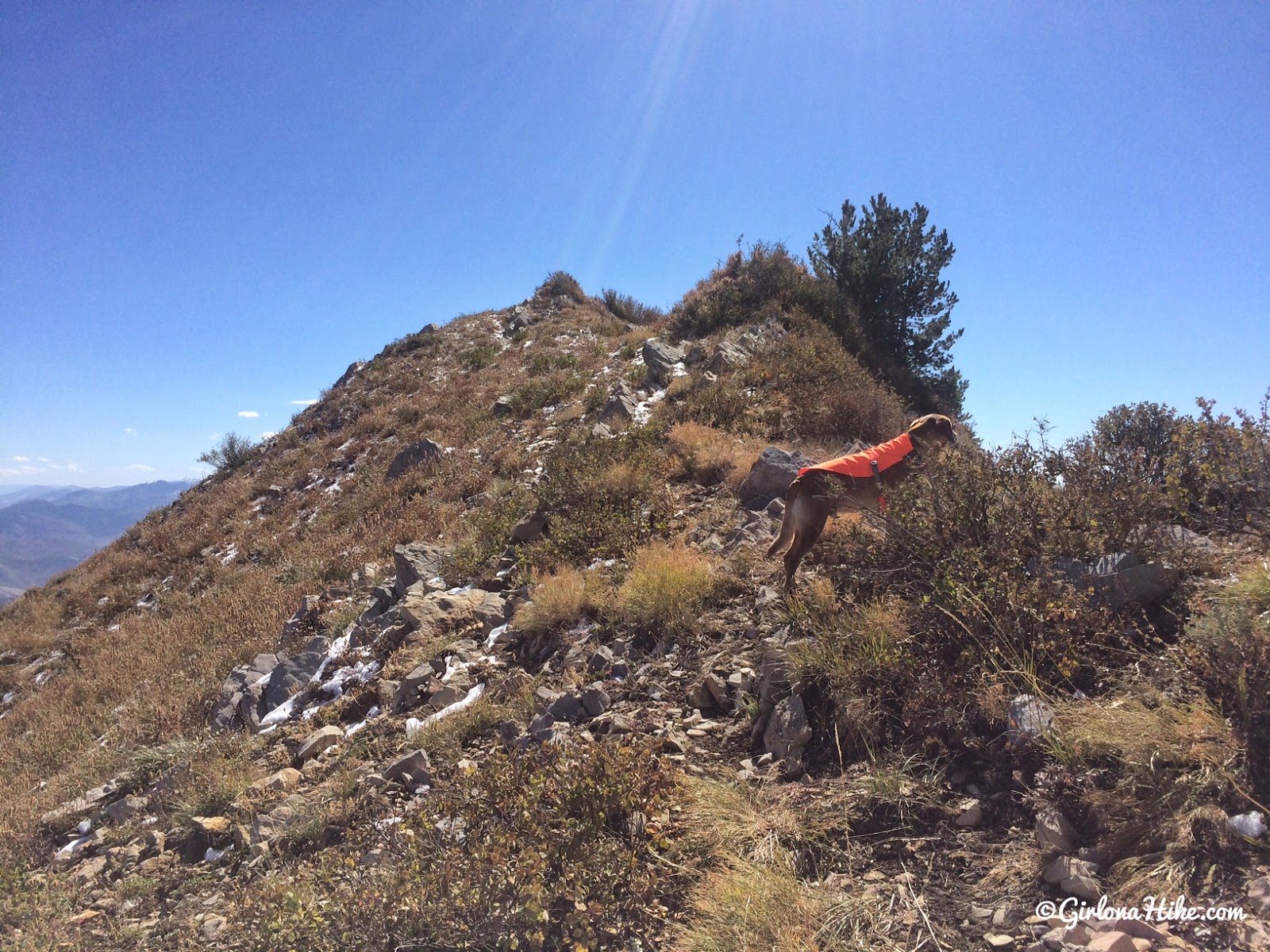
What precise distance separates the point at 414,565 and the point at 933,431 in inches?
221

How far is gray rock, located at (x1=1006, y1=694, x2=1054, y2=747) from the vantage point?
8.37 ft

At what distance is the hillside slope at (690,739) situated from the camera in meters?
2.20

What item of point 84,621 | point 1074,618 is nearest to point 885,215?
point 1074,618

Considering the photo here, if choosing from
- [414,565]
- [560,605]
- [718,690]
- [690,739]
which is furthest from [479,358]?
[690,739]

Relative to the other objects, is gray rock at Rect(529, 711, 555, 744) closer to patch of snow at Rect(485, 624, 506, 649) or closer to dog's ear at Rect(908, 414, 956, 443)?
patch of snow at Rect(485, 624, 506, 649)

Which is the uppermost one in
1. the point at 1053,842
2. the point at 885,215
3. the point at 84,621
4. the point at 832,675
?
the point at 885,215

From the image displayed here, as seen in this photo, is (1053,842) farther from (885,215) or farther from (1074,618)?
(885,215)

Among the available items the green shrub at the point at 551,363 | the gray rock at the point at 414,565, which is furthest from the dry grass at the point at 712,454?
the green shrub at the point at 551,363

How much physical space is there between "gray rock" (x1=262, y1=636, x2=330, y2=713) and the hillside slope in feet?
0.12

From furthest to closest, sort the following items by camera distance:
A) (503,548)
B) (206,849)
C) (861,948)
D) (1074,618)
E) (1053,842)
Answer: (503,548)
(206,849)
(1074,618)
(1053,842)
(861,948)

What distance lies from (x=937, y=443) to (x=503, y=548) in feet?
15.3

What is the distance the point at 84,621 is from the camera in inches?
470

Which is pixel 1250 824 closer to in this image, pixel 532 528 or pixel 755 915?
pixel 755 915

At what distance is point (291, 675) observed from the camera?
5.95 meters
